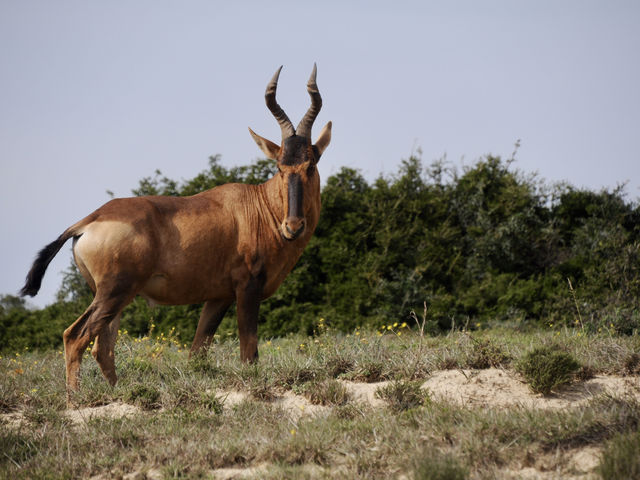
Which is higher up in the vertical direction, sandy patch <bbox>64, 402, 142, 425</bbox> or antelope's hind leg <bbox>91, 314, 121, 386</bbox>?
antelope's hind leg <bbox>91, 314, 121, 386</bbox>

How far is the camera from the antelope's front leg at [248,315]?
7.61 m

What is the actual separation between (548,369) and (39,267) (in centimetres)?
551

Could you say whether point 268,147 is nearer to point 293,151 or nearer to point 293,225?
point 293,151

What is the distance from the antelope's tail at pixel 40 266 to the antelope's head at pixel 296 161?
2.40 m

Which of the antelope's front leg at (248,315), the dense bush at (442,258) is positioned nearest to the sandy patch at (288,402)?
the antelope's front leg at (248,315)

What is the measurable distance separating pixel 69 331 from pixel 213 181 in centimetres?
692

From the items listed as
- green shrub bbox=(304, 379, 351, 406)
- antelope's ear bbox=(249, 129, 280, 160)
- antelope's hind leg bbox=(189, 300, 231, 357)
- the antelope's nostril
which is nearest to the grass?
green shrub bbox=(304, 379, 351, 406)

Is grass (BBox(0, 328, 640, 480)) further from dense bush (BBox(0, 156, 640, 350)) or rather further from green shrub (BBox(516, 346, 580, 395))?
dense bush (BBox(0, 156, 640, 350))

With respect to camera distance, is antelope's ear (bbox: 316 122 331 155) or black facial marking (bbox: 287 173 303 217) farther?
antelope's ear (bbox: 316 122 331 155)

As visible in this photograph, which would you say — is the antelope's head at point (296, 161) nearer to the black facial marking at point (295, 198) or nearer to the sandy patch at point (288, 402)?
the black facial marking at point (295, 198)

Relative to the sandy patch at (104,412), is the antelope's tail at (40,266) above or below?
above

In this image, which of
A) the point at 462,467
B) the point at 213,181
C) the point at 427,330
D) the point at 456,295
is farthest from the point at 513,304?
the point at 462,467

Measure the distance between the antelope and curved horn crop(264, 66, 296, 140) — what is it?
0.04 feet

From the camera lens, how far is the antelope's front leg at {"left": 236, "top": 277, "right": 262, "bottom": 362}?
761 cm
